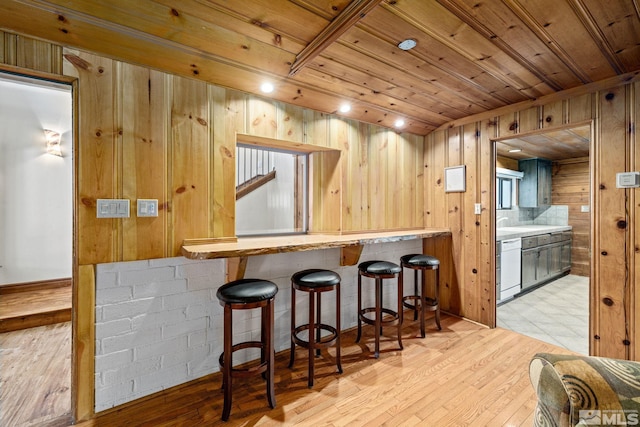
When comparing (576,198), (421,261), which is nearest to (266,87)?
(421,261)

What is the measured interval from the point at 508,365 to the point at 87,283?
3.14 meters

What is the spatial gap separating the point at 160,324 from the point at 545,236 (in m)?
5.47

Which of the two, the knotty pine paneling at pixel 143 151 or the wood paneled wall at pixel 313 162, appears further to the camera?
the knotty pine paneling at pixel 143 151

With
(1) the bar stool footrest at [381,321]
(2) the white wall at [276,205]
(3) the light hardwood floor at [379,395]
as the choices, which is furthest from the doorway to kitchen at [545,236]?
(2) the white wall at [276,205]

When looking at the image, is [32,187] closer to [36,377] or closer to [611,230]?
[36,377]

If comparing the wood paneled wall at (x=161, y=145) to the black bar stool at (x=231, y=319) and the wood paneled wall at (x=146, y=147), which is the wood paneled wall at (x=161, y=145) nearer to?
the wood paneled wall at (x=146, y=147)

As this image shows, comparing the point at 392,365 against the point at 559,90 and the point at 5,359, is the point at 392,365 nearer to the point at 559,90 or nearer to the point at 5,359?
the point at 559,90

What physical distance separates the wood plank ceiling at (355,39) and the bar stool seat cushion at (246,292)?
4.93 feet

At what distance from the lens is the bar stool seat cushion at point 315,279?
2.01 m

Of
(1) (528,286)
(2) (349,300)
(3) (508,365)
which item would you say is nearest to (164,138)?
(2) (349,300)

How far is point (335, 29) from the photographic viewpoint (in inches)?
58.6

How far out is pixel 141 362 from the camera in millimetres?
1818

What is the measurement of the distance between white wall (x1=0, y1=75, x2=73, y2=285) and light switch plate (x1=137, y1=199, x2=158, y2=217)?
2516 mm

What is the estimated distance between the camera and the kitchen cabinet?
13.4 feet
